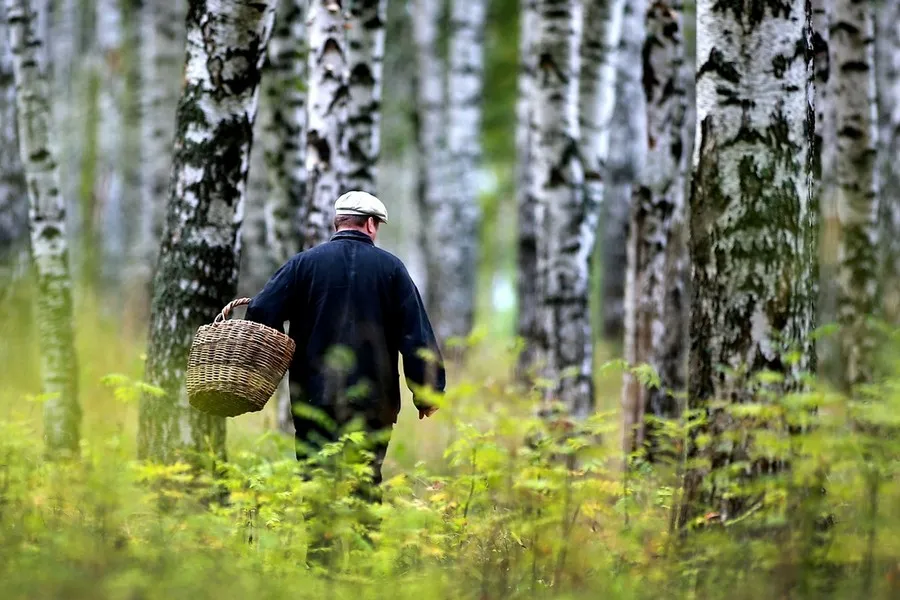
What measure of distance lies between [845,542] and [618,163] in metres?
15.8

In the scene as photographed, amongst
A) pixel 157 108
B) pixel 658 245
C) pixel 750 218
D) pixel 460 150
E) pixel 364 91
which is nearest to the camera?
pixel 750 218

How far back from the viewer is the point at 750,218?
583 cm

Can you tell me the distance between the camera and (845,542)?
4910 mm

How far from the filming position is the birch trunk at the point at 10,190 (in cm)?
1054

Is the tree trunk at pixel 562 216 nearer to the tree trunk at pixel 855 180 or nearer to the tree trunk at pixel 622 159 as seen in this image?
the tree trunk at pixel 855 180

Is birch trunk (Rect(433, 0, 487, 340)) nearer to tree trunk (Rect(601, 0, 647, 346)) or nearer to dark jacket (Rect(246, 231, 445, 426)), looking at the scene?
tree trunk (Rect(601, 0, 647, 346))

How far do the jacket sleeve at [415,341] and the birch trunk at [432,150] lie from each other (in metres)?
11.3

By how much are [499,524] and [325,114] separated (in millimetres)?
5128

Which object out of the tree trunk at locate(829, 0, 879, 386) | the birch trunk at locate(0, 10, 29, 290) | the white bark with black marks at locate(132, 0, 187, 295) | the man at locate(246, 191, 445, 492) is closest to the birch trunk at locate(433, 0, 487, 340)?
the white bark with black marks at locate(132, 0, 187, 295)

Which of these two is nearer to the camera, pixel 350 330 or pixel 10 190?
pixel 350 330

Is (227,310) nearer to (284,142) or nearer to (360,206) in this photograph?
(360,206)

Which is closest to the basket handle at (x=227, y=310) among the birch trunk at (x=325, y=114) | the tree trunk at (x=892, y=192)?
the birch trunk at (x=325, y=114)

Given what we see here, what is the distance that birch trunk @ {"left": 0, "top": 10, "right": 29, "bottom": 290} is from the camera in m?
10.5

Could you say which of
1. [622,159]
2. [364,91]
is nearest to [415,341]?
[364,91]
